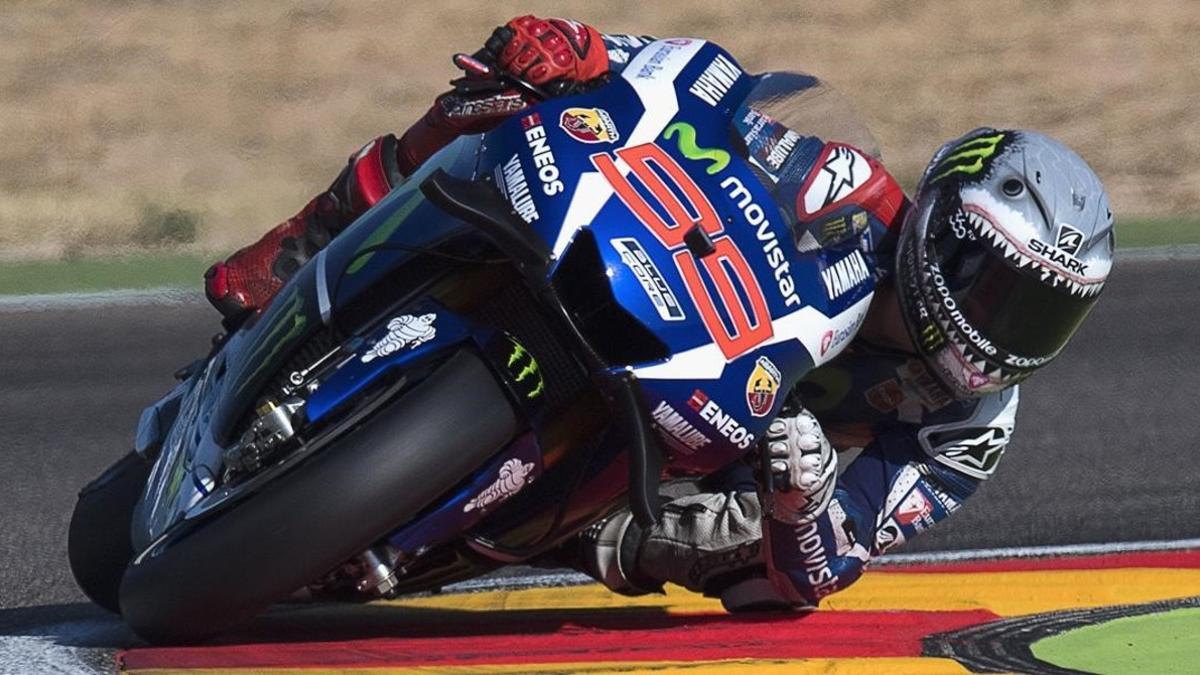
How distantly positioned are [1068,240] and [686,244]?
0.97m

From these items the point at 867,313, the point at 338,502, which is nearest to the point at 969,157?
the point at 867,313

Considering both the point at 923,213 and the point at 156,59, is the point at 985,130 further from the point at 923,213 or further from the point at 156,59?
the point at 156,59

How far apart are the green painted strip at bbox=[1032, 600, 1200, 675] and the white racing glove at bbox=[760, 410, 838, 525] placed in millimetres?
578

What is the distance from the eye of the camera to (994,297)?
416 cm

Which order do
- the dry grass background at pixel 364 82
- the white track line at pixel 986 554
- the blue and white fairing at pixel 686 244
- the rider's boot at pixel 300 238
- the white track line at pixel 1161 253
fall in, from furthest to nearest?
the dry grass background at pixel 364 82
the white track line at pixel 1161 253
the white track line at pixel 986 554
the rider's boot at pixel 300 238
the blue and white fairing at pixel 686 244

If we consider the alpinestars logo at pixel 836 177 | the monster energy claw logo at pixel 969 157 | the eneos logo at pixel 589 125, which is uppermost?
the eneos logo at pixel 589 125

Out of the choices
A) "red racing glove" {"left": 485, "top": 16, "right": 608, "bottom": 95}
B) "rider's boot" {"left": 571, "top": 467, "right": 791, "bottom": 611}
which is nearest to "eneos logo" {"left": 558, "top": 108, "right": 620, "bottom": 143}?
"red racing glove" {"left": 485, "top": 16, "right": 608, "bottom": 95}

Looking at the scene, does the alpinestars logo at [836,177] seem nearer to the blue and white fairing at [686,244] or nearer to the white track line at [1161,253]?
the blue and white fairing at [686,244]

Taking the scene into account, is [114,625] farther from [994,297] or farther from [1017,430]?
[1017,430]

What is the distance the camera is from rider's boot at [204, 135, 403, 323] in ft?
14.4

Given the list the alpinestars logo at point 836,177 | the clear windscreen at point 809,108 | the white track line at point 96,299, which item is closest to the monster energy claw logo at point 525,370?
the alpinestars logo at point 836,177

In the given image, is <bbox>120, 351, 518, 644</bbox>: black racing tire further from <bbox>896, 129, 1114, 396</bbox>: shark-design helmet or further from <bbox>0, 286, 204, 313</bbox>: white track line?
<bbox>0, 286, 204, 313</bbox>: white track line

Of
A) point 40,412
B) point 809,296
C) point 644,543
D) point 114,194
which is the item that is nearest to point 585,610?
point 644,543

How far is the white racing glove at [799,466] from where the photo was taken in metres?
3.95
